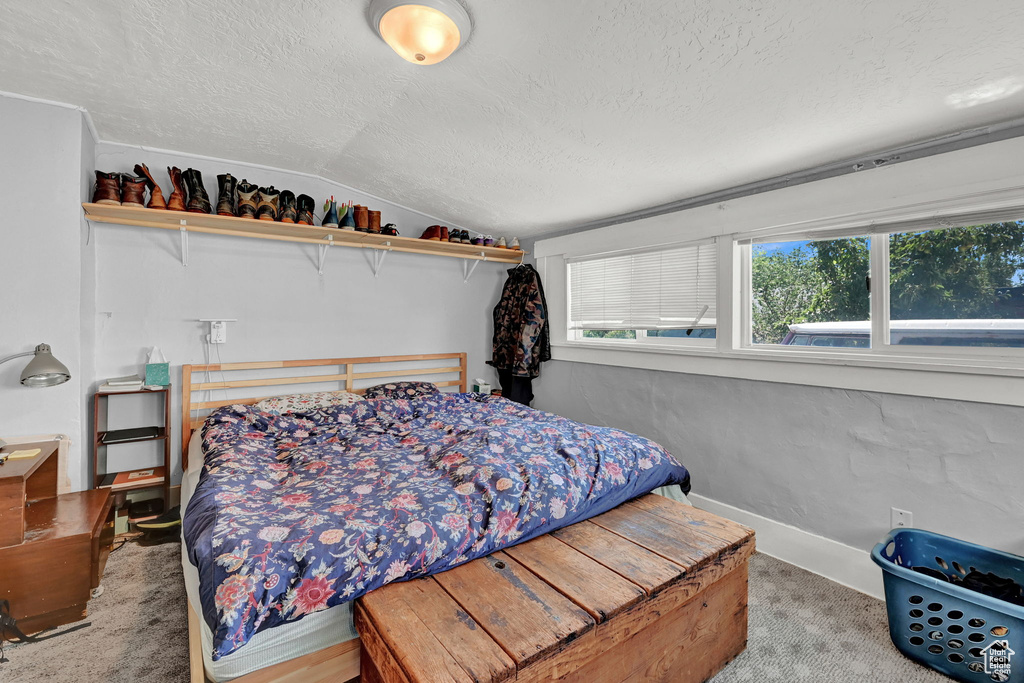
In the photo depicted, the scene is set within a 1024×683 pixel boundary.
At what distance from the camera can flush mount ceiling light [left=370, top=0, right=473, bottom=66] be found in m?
1.43

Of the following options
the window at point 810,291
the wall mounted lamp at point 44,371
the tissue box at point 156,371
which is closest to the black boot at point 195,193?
the tissue box at point 156,371

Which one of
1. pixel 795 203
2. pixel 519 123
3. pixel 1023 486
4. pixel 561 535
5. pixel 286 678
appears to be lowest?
pixel 286 678

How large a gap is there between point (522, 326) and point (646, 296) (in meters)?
1.04

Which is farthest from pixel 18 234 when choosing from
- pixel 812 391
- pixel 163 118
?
pixel 812 391

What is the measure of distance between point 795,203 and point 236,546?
2.74 meters

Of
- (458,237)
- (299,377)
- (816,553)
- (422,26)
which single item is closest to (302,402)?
(299,377)

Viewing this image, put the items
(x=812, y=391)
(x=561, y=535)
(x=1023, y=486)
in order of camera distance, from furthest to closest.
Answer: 1. (x=812, y=391)
2. (x=1023, y=486)
3. (x=561, y=535)

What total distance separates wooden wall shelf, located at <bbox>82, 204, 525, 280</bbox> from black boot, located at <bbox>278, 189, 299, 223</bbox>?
7 cm

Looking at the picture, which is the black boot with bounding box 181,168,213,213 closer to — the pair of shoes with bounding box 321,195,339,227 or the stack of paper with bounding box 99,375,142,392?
the pair of shoes with bounding box 321,195,339,227

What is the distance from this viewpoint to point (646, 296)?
3.19 meters

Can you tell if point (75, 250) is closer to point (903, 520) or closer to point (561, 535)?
point (561, 535)

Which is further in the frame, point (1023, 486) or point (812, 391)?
point (812, 391)

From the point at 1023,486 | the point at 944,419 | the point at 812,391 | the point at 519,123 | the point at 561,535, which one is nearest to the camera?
the point at 561,535

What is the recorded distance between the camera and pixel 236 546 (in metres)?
1.15
